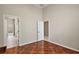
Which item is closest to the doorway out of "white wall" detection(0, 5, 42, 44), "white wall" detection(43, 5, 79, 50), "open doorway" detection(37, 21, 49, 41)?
"white wall" detection(0, 5, 42, 44)

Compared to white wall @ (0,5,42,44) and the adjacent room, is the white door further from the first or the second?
white wall @ (0,5,42,44)

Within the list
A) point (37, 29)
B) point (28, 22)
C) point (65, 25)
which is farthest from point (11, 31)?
point (65, 25)

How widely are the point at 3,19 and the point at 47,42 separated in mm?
1311

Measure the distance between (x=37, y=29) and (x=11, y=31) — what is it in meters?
0.94

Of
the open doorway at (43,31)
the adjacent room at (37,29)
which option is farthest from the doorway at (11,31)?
the open doorway at (43,31)

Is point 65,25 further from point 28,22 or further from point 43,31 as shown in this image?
point 28,22

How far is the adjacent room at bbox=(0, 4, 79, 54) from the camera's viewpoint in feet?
7.48

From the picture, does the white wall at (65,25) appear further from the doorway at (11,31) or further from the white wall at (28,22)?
the doorway at (11,31)

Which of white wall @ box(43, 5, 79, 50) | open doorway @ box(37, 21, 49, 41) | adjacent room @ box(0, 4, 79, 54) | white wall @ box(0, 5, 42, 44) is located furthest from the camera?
white wall @ box(43, 5, 79, 50)

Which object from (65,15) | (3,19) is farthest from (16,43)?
(65,15)

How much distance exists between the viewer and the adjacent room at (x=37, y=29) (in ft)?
7.48

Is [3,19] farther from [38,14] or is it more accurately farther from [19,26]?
[38,14]

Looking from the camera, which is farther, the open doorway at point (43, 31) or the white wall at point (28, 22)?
the open doorway at point (43, 31)

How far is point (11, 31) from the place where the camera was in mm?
2441
